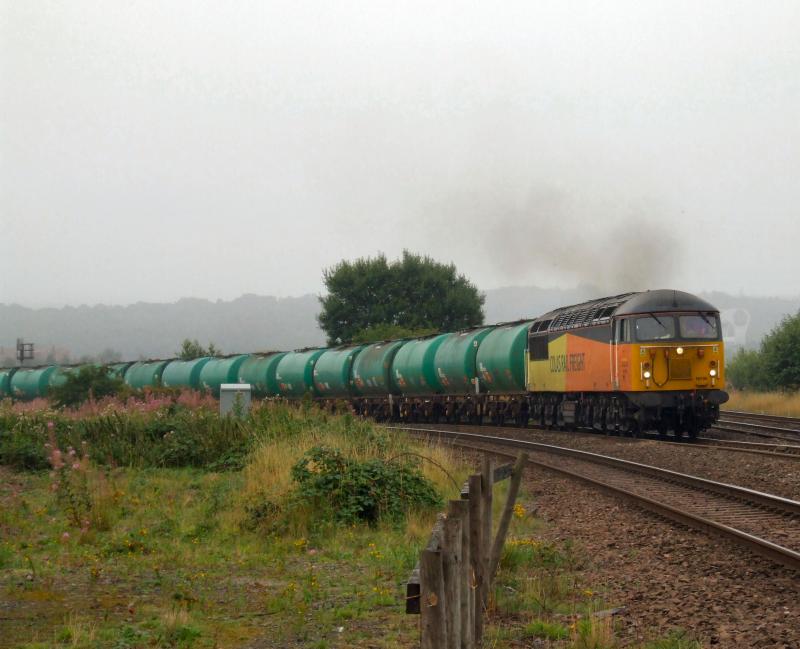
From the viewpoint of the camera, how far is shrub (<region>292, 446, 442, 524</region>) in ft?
39.4

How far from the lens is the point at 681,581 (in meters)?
8.51

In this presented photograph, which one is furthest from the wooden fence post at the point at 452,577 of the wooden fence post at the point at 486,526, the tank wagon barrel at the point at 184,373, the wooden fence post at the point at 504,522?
the tank wagon barrel at the point at 184,373

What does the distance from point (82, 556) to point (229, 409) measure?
1256 centimetres

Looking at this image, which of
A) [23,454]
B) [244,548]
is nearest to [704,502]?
[244,548]

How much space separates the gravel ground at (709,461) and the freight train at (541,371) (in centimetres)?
131

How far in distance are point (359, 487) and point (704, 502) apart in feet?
14.8

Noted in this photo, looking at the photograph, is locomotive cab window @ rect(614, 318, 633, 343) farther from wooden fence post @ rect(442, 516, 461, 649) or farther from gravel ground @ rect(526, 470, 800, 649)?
wooden fence post @ rect(442, 516, 461, 649)

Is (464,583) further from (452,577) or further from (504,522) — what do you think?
(504,522)

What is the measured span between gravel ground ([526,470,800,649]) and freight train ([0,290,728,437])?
35.2 feet

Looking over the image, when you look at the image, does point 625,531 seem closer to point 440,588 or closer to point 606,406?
point 440,588

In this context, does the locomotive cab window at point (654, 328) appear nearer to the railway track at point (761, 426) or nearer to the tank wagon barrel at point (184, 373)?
the railway track at point (761, 426)

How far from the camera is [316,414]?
2189cm

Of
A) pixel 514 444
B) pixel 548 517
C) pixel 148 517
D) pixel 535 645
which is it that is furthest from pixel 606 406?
pixel 535 645

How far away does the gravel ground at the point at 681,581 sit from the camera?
6.97 m
